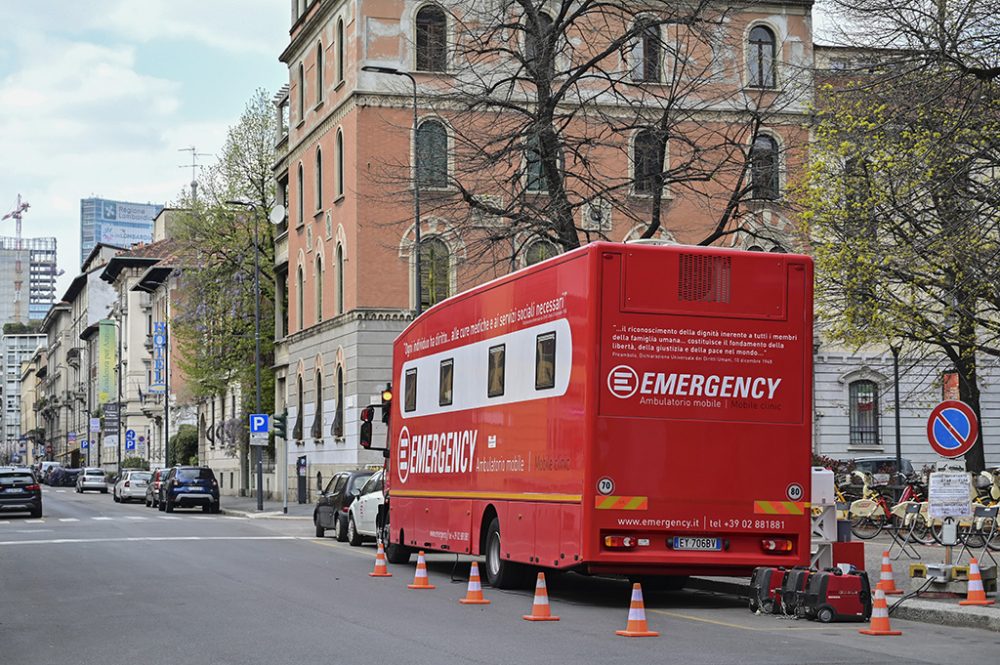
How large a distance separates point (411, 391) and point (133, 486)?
4614cm

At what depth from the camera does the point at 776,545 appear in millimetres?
16984

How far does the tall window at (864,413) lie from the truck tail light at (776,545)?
36.4 meters

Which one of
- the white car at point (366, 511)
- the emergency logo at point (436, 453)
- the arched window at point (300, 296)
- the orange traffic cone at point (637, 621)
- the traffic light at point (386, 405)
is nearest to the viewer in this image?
the orange traffic cone at point (637, 621)

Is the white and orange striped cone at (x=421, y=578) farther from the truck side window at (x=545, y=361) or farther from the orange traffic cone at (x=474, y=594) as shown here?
the truck side window at (x=545, y=361)

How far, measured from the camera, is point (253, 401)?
66.1 meters

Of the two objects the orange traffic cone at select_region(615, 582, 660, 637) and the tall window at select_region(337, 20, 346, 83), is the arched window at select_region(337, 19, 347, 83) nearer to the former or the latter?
the tall window at select_region(337, 20, 346, 83)

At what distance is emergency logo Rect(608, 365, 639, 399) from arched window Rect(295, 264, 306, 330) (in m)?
40.7

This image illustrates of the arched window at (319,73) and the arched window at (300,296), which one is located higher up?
the arched window at (319,73)

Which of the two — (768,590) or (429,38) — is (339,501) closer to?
(768,590)

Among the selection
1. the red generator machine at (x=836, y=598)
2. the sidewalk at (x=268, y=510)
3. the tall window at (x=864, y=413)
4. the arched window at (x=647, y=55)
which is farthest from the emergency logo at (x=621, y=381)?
the tall window at (x=864, y=413)

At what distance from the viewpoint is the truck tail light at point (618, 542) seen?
16377 millimetres

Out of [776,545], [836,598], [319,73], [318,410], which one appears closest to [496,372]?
[776,545]

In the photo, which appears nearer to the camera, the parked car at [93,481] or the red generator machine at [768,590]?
the red generator machine at [768,590]

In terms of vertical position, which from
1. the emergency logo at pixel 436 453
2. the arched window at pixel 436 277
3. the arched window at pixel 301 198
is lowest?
the emergency logo at pixel 436 453
